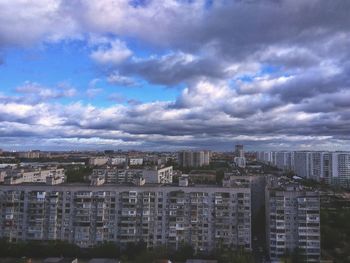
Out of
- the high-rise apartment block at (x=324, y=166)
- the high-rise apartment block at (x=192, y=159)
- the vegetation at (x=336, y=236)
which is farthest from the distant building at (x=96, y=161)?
the vegetation at (x=336, y=236)

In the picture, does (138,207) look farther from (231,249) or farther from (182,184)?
(231,249)

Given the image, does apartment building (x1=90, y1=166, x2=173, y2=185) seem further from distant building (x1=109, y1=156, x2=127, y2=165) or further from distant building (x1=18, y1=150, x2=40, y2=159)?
distant building (x1=18, y1=150, x2=40, y2=159)

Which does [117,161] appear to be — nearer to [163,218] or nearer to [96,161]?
[96,161]

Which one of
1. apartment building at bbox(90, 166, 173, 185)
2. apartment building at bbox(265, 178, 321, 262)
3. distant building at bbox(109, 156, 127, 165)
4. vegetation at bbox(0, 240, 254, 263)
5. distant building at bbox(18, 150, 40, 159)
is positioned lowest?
vegetation at bbox(0, 240, 254, 263)

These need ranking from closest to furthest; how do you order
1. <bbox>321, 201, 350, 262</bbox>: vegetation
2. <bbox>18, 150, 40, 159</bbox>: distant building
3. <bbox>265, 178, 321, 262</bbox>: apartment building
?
<bbox>265, 178, 321, 262</bbox>: apartment building < <bbox>321, 201, 350, 262</bbox>: vegetation < <bbox>18, 150, 40, 159</bbox>: distant building

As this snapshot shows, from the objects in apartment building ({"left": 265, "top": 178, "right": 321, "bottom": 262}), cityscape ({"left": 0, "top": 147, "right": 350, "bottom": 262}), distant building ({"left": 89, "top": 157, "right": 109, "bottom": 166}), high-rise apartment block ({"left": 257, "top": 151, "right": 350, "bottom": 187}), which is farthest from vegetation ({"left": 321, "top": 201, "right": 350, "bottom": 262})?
distant building ({"left": 89, "top": 157, "right": 109, "bottom": 166})

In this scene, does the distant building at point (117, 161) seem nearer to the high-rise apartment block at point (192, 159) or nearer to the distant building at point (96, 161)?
the distant building at point (96, 161)

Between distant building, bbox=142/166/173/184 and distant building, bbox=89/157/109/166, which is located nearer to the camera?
distant building, bbox=142/166/173/184

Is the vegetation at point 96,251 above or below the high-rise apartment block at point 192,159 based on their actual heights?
below
